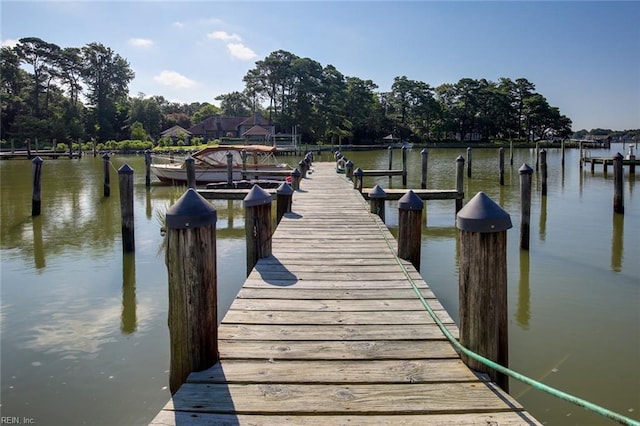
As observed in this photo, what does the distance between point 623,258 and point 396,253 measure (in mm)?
6266

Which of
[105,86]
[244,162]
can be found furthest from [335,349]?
[105,86]

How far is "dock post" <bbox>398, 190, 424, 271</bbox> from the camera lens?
214 inches

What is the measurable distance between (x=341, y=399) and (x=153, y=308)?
5.03m

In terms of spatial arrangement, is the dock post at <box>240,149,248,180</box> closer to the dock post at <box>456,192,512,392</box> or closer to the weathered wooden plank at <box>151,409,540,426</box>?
the dock post at <box>456,192,512,392</box>

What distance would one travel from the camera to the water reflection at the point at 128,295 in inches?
243

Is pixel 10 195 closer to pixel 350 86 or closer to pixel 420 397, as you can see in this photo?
pixel 420 397

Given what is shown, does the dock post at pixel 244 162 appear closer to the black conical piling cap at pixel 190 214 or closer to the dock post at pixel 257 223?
the dock post at pixel 257 223

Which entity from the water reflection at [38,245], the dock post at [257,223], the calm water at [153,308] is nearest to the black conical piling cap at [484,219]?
the calm water at [153,308]

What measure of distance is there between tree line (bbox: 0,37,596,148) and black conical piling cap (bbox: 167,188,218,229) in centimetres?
5615

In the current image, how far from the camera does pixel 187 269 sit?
279 centimetres

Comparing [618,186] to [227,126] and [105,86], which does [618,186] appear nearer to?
[227,126]

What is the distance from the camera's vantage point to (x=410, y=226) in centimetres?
559

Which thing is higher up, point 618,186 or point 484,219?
point 484,219

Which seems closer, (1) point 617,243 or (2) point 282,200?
(2) point 282,200
